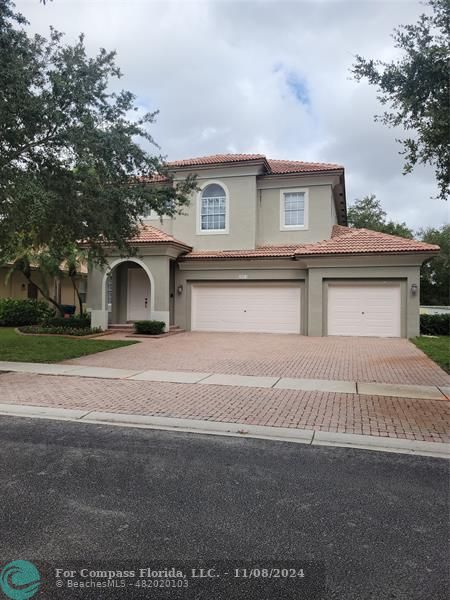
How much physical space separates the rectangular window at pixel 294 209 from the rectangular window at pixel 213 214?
127 inches

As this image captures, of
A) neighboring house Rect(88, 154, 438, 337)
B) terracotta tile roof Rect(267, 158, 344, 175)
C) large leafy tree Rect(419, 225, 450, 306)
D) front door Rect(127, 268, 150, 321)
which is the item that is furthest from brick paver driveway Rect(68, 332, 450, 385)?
large leafy tree Rect(419, 225, 450, 306)

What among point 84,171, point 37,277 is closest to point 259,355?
point 84,171

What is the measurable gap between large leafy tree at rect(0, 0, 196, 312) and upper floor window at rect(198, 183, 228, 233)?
31.0ft

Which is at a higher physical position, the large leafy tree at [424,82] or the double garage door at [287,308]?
the large leafy tree at [424,82]

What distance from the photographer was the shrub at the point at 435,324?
68.7 feet

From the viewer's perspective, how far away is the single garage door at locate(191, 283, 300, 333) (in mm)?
21906

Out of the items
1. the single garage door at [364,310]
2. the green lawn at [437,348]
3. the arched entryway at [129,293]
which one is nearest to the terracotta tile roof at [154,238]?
the arched entryway at [129,293]

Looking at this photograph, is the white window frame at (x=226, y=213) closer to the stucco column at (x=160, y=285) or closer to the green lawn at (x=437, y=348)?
the stucco column at (x=160, y=285)

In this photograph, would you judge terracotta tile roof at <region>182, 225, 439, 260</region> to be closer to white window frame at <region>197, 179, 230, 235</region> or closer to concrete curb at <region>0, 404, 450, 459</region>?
white window frame at <region>197, 179, 230, 235</region>

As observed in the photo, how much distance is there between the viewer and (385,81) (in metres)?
8.11

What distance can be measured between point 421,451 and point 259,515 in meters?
2.85

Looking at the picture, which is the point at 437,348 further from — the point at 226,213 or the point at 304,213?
the point at 226,213

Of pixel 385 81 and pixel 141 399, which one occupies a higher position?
pixel 385 81

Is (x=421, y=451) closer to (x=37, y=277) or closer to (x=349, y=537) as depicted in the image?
(x=349, y=537)
